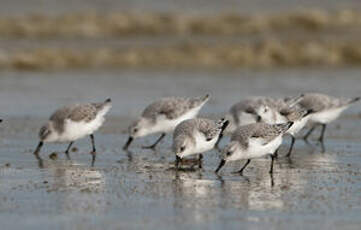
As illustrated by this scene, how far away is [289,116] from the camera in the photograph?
660 inches

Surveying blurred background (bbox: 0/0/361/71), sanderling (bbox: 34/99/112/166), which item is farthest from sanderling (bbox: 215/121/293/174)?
blurred background (bbox: 0/0/361/71)

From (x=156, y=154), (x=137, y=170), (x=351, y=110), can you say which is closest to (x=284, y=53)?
(x=351, y=110)

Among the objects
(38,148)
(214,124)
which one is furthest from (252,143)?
(38,148)

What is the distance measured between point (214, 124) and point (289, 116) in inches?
87.6

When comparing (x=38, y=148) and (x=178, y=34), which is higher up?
(x=178, y=34)

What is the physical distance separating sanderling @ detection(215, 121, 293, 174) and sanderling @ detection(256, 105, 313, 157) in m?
2.05

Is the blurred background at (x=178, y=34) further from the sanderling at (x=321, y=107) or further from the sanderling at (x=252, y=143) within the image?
the sanderling at (x=252, y=143)

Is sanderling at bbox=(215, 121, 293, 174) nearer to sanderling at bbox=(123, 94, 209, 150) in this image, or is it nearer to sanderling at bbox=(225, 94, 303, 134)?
sanderling at bbox=(225, 94, 303, 134)

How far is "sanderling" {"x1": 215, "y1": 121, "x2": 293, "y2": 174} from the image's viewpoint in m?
14.0

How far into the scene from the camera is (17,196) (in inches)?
478

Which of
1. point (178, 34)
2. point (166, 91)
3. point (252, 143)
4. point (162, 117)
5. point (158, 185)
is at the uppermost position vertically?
point (178, 34)

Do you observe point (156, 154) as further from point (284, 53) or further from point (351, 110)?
point (284, 53)

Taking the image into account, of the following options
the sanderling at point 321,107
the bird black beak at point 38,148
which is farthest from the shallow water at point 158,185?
the sanderling at point 321,107

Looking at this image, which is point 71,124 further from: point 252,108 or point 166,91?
point 166,91
